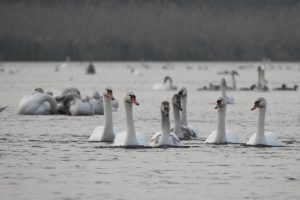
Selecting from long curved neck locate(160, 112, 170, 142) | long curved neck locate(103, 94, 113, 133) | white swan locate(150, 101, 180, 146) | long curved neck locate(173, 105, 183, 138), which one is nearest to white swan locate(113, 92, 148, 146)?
white swan locate(150, 101, 180, 146)

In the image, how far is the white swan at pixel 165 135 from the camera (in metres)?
20.5

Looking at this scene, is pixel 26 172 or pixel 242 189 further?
pixel 26 172

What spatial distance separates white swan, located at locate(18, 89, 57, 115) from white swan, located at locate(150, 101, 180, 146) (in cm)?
977

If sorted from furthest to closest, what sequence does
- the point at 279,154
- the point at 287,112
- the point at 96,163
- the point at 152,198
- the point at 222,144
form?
the point at 287,112 < the point at 222,144 < the point at 279,154 < the point at 96,163 < the point at 152,198

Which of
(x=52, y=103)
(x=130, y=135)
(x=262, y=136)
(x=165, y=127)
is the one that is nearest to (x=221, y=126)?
(x=262, y=136)

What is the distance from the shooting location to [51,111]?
101 feet

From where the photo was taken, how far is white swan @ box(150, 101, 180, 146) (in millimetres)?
20453

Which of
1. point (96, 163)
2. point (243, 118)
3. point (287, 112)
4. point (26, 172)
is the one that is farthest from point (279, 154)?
point (287, 112)

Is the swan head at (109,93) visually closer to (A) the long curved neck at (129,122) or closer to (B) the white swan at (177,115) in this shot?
(B) the white swan at (177,115)

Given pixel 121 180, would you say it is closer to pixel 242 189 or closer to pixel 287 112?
pixel 242 189

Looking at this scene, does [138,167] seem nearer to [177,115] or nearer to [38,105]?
[177,115]

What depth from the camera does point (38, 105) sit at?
30.7 metres

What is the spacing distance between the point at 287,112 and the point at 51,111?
23.3 feet

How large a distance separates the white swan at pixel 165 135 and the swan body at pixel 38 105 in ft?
32.0
